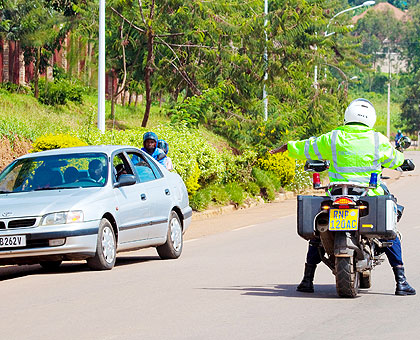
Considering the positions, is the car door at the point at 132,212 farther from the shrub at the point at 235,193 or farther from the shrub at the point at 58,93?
the shrub at the point at 58,93

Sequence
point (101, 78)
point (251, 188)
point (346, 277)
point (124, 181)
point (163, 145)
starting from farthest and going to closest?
1. point (251, 188)
2. point (101, 78)
3. point (163, 145)
4. point (124, 181)
5. point (346, 277)

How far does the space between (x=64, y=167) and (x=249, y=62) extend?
17.9 m

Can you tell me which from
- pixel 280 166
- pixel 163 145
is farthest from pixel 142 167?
pixel 280 166

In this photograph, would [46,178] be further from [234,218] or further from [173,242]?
[234,218]

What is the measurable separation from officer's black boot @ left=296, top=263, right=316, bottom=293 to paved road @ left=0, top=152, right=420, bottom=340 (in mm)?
86

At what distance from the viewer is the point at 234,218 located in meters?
23.2

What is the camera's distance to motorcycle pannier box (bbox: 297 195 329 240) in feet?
31.8

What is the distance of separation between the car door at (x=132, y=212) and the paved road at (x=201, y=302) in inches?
16.9

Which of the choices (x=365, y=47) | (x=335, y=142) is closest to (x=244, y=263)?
(x=335, y=142)

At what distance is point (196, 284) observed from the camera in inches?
438

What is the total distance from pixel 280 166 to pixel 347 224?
864 inches

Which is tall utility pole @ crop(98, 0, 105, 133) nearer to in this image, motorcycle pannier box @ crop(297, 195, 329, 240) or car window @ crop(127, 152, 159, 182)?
car window @ crop(127, 152, 159, 182)

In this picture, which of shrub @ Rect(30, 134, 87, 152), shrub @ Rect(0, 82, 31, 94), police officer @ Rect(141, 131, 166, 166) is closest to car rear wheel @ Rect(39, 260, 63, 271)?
police officer @ Rect(141, 131, 166, 166)

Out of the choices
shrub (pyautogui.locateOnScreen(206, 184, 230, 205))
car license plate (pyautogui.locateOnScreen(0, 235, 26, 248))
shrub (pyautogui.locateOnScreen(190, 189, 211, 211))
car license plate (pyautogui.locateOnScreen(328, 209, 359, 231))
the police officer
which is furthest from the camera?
shrub (pyautogui.locateOnScreen(206, 184, 230, 205))
